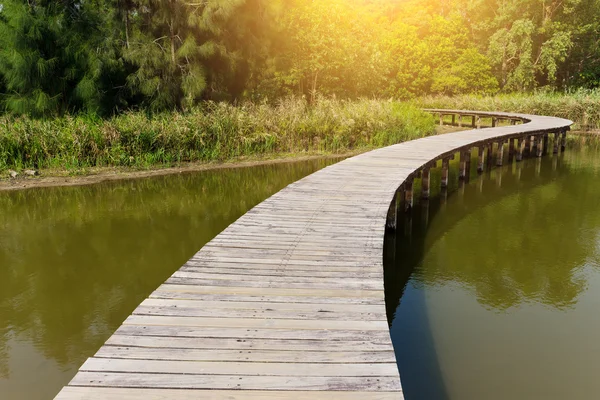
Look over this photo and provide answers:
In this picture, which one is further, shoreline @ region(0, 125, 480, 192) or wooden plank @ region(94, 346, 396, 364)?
shoreline @ region(0, 125, 480, 192)

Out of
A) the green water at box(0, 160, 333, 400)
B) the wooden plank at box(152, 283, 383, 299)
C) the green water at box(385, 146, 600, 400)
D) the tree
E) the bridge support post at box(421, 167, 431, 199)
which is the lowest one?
the green water at box(385, 146, 600, 400)

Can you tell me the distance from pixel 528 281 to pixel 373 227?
2.18 metres

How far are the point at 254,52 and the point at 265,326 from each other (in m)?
18.6

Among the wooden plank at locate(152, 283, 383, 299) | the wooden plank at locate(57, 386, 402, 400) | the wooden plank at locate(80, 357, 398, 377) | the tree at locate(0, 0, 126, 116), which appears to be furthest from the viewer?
the tree at locate(0, 0, 126, 116)

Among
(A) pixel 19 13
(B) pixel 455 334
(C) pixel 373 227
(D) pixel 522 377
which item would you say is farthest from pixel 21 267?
(A) pixel 19 13

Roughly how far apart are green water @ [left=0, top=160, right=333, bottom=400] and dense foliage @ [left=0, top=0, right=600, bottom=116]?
6.91m

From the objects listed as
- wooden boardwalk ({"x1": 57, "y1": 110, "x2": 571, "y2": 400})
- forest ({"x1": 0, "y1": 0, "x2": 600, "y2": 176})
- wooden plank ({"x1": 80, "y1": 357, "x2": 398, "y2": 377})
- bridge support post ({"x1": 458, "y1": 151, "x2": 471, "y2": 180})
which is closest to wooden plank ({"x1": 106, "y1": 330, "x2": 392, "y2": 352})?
wooden boardwalk ({"x1": 57, "y1": 110, "x2": 571, "y2": 400})

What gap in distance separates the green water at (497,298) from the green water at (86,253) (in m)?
2.88

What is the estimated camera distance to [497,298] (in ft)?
17.4

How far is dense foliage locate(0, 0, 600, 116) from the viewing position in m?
15.9

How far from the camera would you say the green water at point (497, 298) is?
3844 mm

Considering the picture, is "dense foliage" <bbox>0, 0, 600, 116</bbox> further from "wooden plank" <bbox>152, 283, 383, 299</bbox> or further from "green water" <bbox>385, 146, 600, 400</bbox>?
"wooden plank" <bbox>152, 283, 383, 299</bbox>

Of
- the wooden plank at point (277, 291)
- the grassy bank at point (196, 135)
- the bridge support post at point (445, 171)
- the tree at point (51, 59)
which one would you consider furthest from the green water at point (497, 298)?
the tree at point (51, 59)

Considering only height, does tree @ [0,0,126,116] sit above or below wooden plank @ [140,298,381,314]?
above
